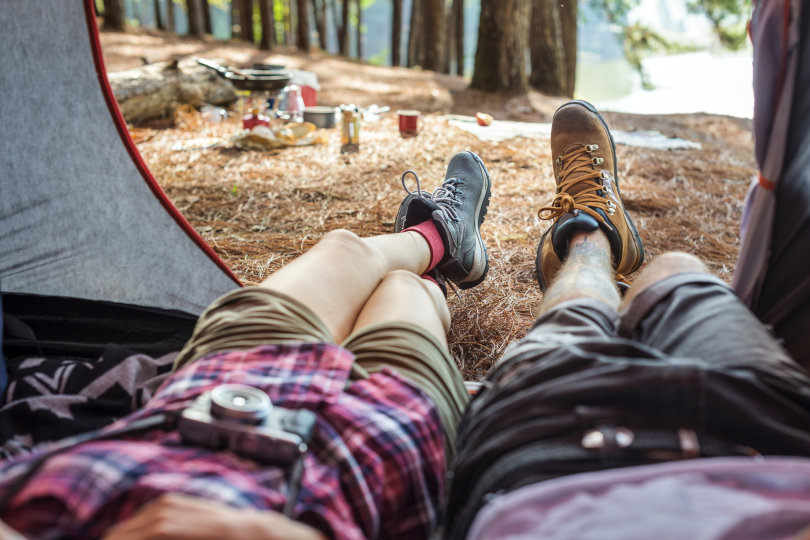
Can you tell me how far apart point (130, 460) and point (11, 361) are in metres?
0.74

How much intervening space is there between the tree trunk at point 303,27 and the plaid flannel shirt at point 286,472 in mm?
9245

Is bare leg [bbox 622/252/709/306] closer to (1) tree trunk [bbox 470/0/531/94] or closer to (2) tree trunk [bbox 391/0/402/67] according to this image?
(1) tree trunk [bbox 470/0/531/94]

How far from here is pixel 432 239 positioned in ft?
5.76

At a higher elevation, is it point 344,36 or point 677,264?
point 344,36

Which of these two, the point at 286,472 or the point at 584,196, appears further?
the point at 584,196

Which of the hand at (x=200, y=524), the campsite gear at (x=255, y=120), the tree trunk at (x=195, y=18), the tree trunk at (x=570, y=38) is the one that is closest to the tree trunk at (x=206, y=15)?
the tree trunk at (x=195, y=18)

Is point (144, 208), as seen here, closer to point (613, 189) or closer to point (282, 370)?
point (282, 370)

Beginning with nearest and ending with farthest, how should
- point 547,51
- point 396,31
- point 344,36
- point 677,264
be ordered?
point 677,264 < point 547,51 < point 396,31 < point 344,36

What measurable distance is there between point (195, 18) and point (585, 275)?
11.0 m

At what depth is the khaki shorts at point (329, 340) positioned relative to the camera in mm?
957

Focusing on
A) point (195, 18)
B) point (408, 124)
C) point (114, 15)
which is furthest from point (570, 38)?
point (114, 15)

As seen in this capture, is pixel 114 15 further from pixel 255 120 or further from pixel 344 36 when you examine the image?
pixel 255 120

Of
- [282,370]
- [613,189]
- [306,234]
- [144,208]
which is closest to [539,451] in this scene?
[282,370]

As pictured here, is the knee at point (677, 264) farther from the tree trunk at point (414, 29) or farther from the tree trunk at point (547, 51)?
the tree trunk at point (414, 29)
